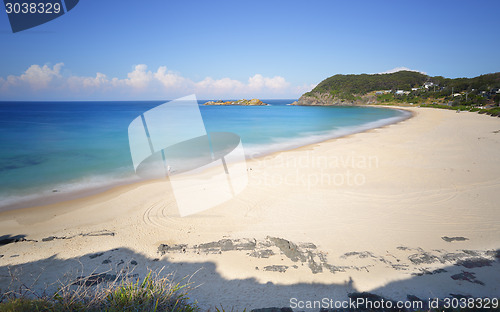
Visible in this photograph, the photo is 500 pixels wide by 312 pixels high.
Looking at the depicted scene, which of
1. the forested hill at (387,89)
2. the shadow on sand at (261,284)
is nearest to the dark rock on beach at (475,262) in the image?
the shadow on sand at (261,284)

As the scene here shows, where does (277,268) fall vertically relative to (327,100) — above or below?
below

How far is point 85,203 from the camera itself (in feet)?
26.3

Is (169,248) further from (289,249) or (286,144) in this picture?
(286,144)

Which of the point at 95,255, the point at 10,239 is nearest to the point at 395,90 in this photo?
the point at 95,255

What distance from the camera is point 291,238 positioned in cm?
522

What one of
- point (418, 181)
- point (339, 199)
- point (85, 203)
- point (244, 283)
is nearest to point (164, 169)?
point (85, 203)

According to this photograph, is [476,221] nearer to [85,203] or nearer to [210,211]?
[210,211]

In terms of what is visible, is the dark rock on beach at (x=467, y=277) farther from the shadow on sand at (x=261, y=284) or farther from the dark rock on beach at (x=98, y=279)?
the dark rock on beach at (x=98, y=279)

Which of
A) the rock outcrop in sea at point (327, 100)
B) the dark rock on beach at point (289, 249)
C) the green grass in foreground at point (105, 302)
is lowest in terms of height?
the dark rock on beach at point (289, 249)

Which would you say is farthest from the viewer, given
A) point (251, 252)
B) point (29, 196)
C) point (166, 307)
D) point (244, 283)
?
point (29, 196)

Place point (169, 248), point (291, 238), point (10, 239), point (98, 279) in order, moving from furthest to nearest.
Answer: point (10, 239), point (291, 238), point (169, 248), point (98, 279)

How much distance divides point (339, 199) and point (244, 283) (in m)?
4.40

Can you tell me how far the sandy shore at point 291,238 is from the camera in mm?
3820

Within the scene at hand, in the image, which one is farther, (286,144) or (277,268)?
(286,144)
